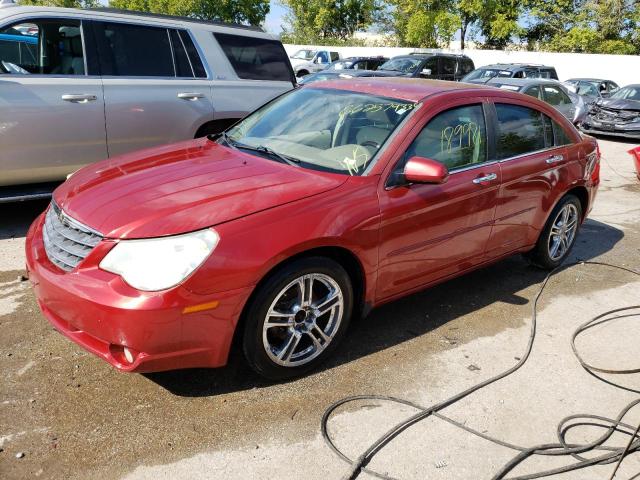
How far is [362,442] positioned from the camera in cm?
293

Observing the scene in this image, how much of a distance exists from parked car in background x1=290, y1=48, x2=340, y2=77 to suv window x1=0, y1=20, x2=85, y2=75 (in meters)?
21.7

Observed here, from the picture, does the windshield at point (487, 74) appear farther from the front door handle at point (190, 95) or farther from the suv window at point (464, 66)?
the front door handle at point (190, 95)

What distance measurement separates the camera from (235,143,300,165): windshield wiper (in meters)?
3.74

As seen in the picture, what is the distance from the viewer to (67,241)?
3174 millimetres

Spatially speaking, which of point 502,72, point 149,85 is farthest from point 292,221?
point 502,72

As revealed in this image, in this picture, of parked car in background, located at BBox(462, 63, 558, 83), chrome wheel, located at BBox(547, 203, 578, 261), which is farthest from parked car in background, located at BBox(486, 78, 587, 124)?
chrome wheel, located at BBox(547, 203, 578, 261)

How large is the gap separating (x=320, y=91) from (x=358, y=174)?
A: 118cm

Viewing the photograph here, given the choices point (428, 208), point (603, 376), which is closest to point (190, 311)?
point (428, 208)

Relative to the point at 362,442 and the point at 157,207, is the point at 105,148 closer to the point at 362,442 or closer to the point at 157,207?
the point at 157,207

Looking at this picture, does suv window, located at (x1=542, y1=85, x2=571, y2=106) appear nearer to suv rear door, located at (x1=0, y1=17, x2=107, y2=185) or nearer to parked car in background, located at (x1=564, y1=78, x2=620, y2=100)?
parked car in background, located at (x1=564, y1=78, x2=620, y2=100)

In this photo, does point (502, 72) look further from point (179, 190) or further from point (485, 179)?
point (179, 190)

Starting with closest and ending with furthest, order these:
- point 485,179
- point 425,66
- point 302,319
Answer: point 302,319
point 485,179
point 425,66

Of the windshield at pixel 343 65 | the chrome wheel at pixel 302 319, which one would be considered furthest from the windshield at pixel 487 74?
the chrome wheel at pixel 302 319

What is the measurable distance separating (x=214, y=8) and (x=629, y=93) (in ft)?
107
